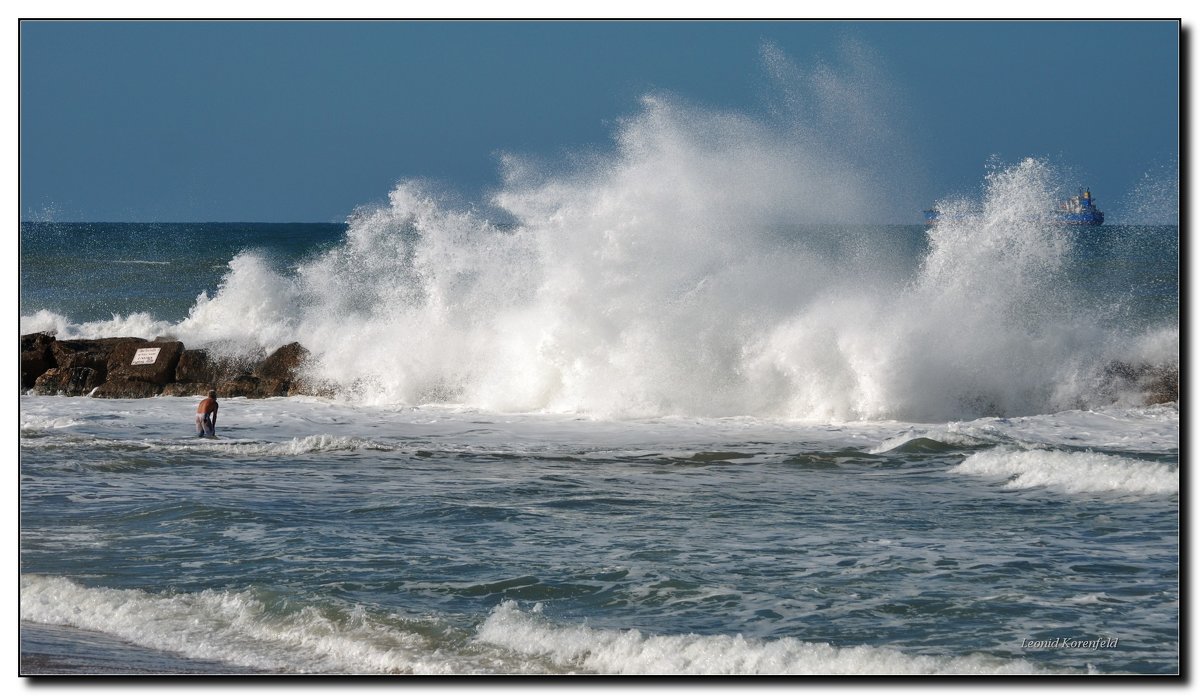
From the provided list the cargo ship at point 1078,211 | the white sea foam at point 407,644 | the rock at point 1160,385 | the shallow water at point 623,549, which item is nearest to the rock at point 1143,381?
the rock at point 1160,385

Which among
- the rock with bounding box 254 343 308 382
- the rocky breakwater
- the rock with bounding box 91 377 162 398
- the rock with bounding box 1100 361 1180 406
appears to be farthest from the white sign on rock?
the rock with bounding box 1100 361 1180 406

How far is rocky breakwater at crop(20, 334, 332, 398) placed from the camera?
14.8m

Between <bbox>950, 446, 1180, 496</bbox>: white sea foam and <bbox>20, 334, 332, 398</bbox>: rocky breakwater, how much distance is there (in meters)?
7.88

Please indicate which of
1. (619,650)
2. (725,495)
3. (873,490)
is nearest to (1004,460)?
(873,490)

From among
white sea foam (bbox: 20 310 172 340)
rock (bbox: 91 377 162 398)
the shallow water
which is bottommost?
the shallow water

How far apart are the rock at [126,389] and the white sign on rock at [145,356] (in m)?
0.28

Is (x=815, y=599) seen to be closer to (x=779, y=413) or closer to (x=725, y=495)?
(x=725, y=495)

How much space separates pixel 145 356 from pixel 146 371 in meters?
0.26

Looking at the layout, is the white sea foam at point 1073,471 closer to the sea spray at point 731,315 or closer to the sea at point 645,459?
the sea at point 645,459

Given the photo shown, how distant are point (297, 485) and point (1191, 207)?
6.07 metres

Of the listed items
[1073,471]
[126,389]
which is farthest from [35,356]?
[1073,471]

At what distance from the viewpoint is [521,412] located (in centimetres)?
1330

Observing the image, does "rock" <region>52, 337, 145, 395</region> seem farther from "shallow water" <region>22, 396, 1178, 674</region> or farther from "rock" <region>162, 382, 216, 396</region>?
"shallow water" <region>22, 396, 1178, 674</region>

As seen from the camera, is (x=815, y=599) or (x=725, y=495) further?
(x=725, y=495)
